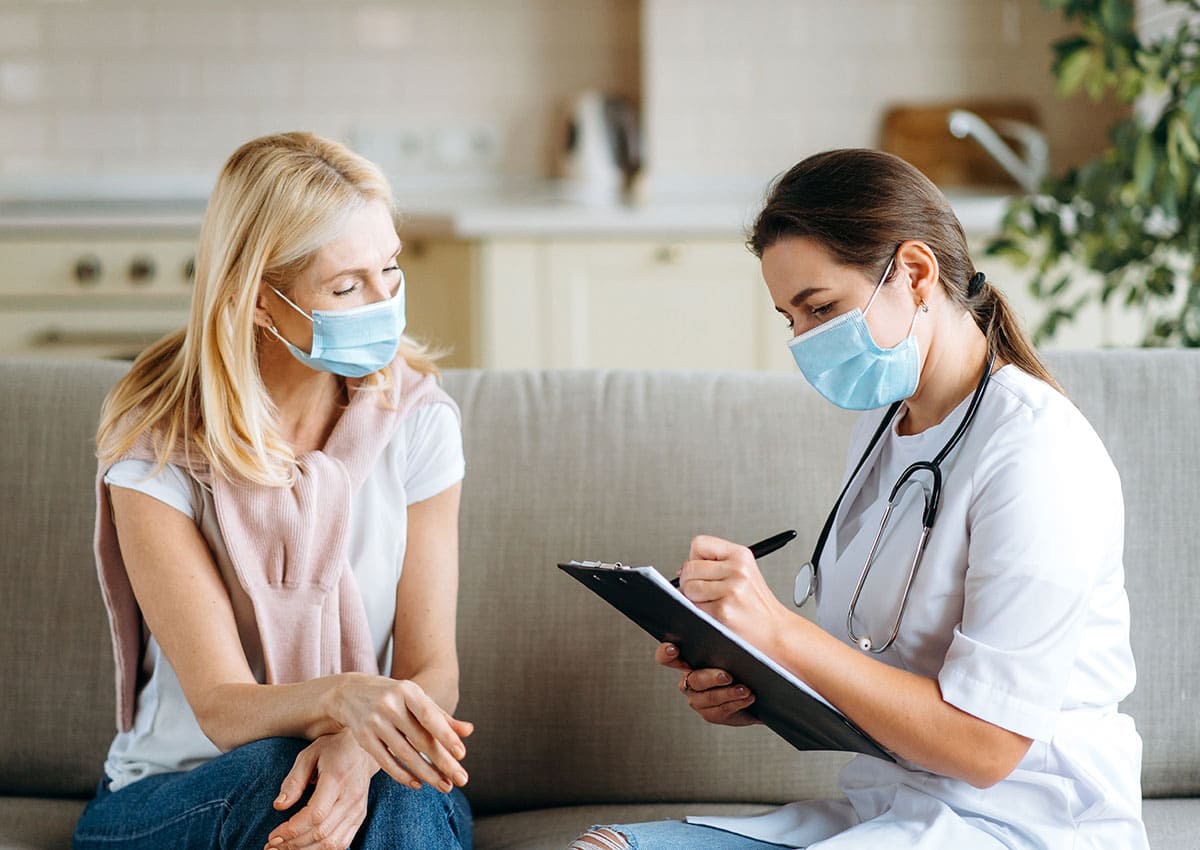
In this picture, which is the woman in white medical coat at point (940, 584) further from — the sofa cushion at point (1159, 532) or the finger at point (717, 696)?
the sofa cushion at point (1159, 532)

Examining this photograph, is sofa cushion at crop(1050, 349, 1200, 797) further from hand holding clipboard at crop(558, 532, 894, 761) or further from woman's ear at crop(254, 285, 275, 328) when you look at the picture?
woman's ear at crop(254, 285, 275, 328)

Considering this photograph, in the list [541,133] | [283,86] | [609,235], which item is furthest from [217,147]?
[609,235]

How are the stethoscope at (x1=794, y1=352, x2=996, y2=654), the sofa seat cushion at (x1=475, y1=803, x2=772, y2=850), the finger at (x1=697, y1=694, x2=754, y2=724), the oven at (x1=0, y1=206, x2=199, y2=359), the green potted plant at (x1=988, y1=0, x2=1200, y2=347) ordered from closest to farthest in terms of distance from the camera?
the stethoscope at (x1=794, y1=352, x2=996, y2=654)
the finger at (x1=697, y1=694, x2=754, y2=724)
the sofa seat cushion at (x1=475, y1=803, x2=772, y2=850)
the green potted plant at (x1=988, y1=0, x2=1200, y2=347)
the oven at (x1=0, y1=206, x2=199, y2=359)

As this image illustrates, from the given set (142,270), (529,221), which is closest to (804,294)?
(529,221)

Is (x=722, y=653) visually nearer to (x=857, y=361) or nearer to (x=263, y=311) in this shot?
(x=857, y=361)

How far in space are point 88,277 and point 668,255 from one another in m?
1.54

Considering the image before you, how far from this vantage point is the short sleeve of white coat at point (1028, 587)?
1.08 metres

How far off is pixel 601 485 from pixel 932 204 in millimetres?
629

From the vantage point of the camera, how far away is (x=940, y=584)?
1174 millimetres

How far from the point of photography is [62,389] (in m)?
1.71

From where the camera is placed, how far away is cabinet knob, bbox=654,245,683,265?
333cm

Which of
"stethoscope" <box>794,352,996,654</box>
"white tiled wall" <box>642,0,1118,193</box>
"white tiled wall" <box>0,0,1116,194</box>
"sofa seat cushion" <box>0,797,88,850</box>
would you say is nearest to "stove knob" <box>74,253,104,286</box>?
"white tiled wall" <box>0,0,1116,194</box>

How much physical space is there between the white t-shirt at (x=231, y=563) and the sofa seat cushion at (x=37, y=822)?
0.37 ft

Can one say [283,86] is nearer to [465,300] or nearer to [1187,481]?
[465,300]
